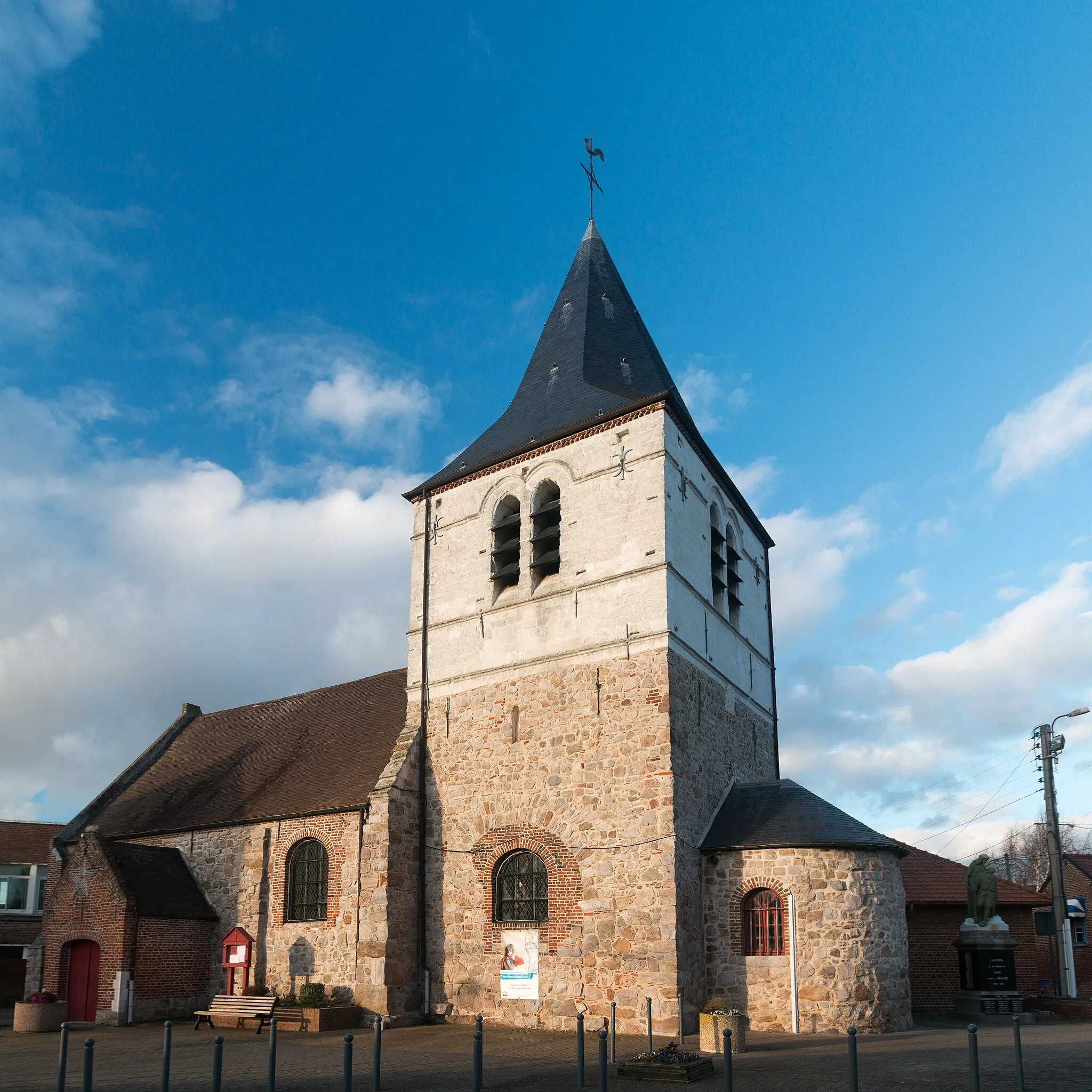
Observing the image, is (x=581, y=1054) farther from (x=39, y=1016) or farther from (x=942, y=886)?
(x=942, y=886)

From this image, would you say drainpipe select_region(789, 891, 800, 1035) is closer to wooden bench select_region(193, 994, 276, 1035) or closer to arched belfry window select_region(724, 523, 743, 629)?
arched belfry window select_region(724, 523, 743, 629)

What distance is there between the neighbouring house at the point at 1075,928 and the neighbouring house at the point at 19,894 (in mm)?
26132

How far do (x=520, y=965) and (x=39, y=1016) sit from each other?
380 inches

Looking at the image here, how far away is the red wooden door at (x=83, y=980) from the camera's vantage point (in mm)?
21375

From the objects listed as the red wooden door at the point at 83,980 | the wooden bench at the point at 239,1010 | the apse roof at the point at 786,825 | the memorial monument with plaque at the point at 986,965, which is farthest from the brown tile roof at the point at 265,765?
the memorial monument with plaque at the point at 986,965

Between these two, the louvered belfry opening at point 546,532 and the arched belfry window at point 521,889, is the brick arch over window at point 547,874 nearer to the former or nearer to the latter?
the arched belfry window at point 521,889

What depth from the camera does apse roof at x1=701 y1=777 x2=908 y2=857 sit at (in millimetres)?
17891

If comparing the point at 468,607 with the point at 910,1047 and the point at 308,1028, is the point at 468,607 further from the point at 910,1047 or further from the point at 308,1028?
the point at 910,1047

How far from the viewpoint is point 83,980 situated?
21562 mm

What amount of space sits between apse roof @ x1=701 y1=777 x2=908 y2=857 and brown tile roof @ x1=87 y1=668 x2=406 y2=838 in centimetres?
722

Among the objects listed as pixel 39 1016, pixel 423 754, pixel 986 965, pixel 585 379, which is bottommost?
pixel 39 1016

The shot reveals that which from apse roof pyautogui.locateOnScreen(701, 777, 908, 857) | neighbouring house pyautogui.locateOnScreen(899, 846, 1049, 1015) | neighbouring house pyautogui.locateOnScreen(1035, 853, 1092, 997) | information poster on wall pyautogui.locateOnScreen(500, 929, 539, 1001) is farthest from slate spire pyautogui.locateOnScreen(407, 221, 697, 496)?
neighbouring house pyautogui.locateOnScreen(1035, 853, 1092, 997)

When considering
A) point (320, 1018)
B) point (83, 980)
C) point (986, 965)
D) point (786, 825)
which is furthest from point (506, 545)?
point (986, 965)

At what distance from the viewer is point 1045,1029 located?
18.1 metres
